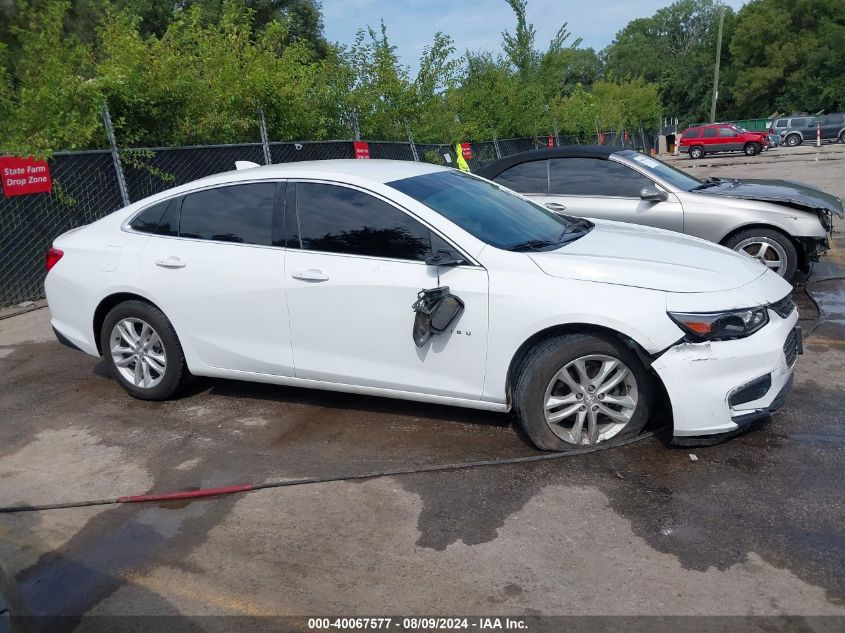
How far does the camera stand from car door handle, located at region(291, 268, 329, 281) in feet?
15.9

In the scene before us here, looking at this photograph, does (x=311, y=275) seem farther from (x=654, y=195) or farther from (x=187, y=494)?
(x=654, y=195)

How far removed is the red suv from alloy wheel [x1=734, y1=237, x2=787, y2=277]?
1338 inches

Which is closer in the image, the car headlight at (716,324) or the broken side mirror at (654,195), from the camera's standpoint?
the car headlight at (716,324)

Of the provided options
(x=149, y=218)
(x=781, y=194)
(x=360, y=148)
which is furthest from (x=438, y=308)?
(x=360, y=148)

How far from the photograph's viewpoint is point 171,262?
211 inches

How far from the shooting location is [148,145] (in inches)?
444

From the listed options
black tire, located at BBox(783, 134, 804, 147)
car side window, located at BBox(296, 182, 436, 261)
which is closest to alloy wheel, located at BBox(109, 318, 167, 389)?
car side window, located at BBox(296, 182, 436, 261)

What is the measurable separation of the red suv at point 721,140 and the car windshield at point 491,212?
3713 cm

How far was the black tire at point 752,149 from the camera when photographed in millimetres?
38500

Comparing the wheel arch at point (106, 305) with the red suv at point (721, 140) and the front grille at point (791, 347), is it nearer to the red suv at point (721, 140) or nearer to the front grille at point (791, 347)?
the front grille at point (791, 347)

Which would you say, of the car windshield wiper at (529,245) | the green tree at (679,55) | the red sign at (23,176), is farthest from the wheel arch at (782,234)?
the green tree at (679,55)

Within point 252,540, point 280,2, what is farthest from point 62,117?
point 280,2

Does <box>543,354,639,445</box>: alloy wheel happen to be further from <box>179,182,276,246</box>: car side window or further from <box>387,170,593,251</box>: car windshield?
<box>179,182,276,246</box>: car side window

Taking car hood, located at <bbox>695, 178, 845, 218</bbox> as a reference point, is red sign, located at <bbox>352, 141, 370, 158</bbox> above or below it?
above
